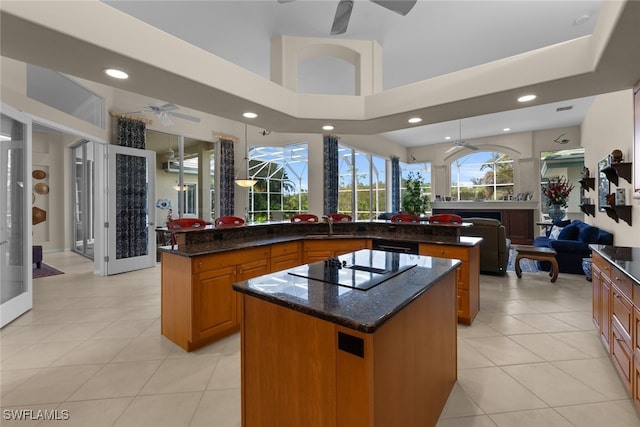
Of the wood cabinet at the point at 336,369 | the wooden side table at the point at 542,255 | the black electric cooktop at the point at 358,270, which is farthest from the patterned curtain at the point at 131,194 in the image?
the wooden side table at the point at 542,255

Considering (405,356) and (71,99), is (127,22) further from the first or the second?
(71,99)

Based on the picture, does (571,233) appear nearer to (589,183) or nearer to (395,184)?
(589,183)

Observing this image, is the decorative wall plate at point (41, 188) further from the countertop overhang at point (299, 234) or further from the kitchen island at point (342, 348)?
the kitchen island at point (342, 348)

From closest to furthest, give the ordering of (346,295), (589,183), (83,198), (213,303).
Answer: (346,295)
(213,303)
(589,183)
(83,198)

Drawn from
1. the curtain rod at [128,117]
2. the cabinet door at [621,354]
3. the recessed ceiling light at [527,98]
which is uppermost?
the curtain rod at [128,117]

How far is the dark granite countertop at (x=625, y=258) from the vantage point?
72.2 inches

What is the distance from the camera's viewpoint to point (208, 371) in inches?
93.6

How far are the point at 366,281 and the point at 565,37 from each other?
13.9ft

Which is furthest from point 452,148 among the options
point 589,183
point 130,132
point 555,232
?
point 130,132

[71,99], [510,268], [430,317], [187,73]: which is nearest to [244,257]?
[187,73]

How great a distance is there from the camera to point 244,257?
9.92 ft

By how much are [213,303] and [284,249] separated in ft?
3.56

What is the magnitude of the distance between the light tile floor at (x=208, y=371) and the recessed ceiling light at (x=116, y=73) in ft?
7.77

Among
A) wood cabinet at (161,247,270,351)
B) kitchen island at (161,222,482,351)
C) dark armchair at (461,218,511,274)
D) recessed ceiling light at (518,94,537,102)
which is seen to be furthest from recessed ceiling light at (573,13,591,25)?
wood cabinet at (161,247,270,351)
